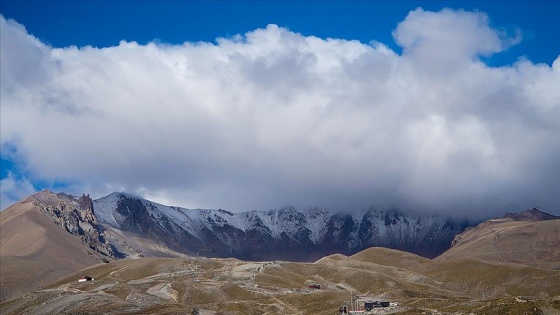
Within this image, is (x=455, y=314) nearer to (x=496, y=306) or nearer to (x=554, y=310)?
(x=496, y=306)

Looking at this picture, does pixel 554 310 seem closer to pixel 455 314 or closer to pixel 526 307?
pixel 526 307

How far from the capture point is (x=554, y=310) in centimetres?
17350

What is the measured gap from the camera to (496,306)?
192 metres

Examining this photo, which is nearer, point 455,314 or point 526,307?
point 526,307

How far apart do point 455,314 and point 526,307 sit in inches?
944

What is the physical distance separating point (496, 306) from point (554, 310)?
812 inches

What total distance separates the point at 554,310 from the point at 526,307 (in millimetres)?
7201

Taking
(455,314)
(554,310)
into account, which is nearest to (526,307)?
(554,310)

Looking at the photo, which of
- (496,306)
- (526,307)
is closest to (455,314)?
(496,306)

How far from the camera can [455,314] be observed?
198m

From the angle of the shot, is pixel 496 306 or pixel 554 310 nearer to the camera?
pixel 554 310

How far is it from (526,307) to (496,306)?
1418cm

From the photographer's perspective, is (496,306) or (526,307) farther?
(496,306)

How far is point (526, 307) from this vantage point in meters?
178
